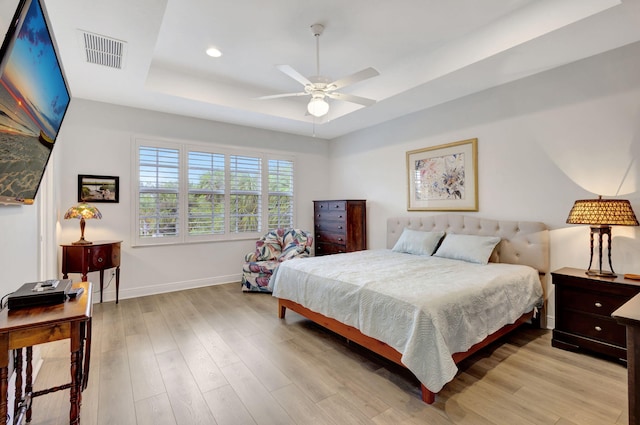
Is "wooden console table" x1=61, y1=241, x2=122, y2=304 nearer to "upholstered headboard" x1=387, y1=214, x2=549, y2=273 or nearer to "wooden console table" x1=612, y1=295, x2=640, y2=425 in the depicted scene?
"upholstered headboard" x1=387, y1=214, x2=549, y2=273

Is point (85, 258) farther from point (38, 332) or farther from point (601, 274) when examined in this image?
point (601, 274)

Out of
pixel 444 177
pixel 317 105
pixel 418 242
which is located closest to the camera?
pixel 317 105

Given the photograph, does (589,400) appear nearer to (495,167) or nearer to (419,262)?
(419,262)

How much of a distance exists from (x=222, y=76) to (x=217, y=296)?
10.1 ft

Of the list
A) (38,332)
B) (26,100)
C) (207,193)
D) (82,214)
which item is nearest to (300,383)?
(38,332)

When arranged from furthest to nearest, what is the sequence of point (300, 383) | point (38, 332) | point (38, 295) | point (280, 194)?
point (280, 194) → point (300, 383) → point (38, 295) → point (38, 332)

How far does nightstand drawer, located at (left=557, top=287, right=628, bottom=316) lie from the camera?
8.01ft

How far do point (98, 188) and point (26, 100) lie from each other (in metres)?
3.10

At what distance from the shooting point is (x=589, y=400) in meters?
1.97

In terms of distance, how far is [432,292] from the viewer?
86.7 inches

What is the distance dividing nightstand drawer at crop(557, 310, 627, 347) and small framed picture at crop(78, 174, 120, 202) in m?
5.40

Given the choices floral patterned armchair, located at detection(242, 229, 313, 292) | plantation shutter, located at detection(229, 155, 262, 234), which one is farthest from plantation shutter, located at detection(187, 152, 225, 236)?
floral patterned armchair, located at detection(242, 229, 313, 292)

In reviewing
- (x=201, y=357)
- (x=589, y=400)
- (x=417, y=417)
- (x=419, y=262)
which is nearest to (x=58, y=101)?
(x=201, y=357)

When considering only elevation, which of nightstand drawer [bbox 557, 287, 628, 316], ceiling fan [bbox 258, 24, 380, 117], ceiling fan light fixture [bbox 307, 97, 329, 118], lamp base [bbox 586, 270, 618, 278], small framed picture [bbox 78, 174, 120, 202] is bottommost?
nightstand drawer [bbox 557, 287, 628, 316]
